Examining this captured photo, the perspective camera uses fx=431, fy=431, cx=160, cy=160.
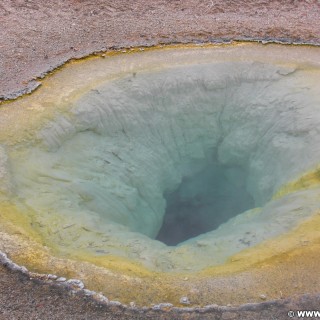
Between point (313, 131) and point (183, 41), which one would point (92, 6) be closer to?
point (183, 41)

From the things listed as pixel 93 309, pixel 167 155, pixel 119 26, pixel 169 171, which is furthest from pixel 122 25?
pixel 93 309

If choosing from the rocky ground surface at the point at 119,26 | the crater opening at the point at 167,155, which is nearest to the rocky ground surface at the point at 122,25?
the rocky ground surface at the point at 119,26

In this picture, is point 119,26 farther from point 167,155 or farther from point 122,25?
point 167,155

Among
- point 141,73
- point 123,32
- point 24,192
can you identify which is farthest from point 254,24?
point 24,192

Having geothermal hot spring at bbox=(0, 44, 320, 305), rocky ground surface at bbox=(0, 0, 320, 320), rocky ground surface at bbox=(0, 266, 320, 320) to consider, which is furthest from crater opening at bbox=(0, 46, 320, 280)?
rocky ground surface at bbox=(0, 0, 320, 320)

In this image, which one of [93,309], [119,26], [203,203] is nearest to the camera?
[93,309]

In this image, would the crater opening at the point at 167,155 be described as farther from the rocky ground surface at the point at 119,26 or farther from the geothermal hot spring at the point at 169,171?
the rocky ground surface at the point at 119,26
